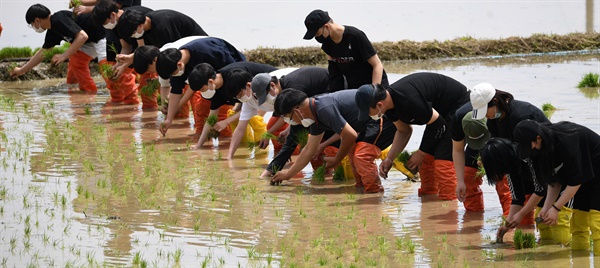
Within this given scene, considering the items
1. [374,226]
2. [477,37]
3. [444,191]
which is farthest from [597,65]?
[374,226]

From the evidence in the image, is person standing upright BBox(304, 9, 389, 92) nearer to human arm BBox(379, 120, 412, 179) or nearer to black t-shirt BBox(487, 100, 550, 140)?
human arm BBox(379, 120, 412, 179)

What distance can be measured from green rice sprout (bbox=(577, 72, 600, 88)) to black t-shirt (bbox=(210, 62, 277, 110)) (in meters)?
5.24

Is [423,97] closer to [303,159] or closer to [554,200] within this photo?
[303,159]

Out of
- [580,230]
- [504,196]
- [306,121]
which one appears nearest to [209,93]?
[306,121]

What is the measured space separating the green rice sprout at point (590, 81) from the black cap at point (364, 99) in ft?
21.5

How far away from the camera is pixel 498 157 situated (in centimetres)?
742

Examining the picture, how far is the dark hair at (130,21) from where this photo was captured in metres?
12.9

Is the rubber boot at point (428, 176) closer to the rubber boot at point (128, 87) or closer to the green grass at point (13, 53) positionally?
the rubber boot at point (128, 87)

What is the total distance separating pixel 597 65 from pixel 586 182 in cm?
985

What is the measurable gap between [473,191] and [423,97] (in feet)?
2.97

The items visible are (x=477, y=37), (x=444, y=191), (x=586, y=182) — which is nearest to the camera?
(x=586, y=182)

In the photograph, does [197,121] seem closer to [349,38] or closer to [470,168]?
[349,38]

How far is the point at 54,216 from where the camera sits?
8.62 m

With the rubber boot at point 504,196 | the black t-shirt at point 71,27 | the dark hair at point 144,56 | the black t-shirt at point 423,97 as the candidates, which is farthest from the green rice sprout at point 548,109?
the black t-shirt at point 71,27
